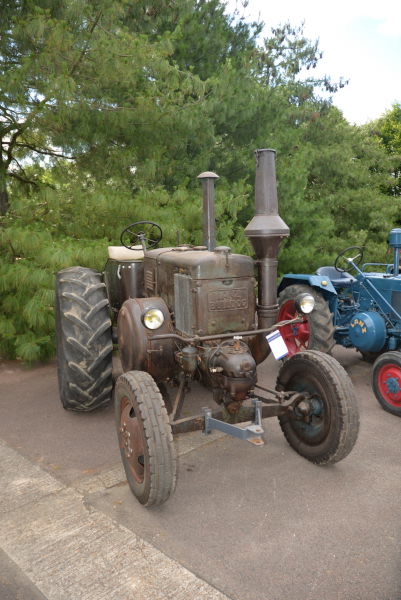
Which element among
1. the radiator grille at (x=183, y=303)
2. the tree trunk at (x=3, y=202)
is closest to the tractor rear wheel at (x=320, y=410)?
the radiator grille at (x=183, y=303)

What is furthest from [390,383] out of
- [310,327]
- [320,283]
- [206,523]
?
[206,523]

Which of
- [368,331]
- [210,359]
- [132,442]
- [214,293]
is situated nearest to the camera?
[132,442]

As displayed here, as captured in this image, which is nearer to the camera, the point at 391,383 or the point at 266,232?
the point at 266,232

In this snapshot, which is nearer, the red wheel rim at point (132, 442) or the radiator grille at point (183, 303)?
the red wheel rim at point (132, 442)

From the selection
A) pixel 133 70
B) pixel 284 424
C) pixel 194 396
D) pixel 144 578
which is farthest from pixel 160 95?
pixel 144 578

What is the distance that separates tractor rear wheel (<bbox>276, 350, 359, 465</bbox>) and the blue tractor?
121cm

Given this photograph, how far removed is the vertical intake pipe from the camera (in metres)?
3.42

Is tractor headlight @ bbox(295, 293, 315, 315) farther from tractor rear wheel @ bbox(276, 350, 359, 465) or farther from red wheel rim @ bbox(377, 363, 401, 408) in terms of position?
red wheel rim @ bbox(377, 363, 401, 408)

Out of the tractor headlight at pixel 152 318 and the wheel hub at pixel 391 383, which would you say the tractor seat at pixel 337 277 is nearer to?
the wheel hub at pixel 391 383

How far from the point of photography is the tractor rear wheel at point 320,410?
3.18 meters

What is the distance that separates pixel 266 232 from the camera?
11.1 ft

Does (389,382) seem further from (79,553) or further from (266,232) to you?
(79,553)

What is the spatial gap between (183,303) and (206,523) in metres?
1.53

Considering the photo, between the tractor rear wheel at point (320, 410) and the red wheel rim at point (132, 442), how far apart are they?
1.13m
